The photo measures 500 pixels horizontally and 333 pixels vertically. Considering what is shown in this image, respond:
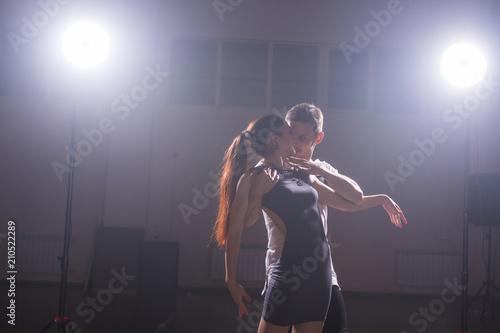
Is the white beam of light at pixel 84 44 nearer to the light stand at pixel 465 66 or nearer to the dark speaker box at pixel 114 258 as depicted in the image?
the dark speaker box at pixel 114 258

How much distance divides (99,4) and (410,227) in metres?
4.26

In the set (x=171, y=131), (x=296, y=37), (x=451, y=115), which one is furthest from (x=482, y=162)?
(x=171, y=131)

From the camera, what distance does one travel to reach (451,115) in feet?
16.4

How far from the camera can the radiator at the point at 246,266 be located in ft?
15.9

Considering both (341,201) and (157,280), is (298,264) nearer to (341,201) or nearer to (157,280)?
(341,201)

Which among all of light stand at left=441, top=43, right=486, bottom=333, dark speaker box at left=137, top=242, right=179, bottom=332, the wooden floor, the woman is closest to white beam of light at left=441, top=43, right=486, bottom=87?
light stand at left=441, top=43, right=486, bottom=333

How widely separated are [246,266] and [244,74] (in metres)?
2.16

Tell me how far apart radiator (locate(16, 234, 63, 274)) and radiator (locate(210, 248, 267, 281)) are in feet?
5.51

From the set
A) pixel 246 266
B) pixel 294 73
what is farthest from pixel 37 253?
pixel 294 73

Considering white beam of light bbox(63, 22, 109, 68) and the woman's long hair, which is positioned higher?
white beam of light bbox(63, 22, 109, 68)

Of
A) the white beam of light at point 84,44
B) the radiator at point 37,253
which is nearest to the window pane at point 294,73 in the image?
the white beam of light at point 84,44

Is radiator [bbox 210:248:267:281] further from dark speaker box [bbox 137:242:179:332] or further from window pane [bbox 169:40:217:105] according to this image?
window pane [bbox 169:40:217:105]

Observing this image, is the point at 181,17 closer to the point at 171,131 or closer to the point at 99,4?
the point at 99,4

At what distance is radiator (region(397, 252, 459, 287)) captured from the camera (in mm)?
4883
